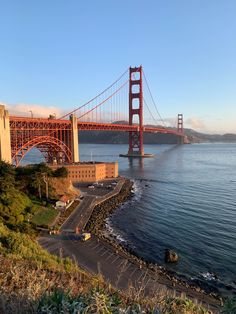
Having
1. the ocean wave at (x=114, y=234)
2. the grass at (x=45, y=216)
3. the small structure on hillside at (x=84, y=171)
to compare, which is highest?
the small structure on hillside at (x=84, y=171)

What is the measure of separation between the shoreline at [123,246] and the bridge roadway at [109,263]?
20 cm

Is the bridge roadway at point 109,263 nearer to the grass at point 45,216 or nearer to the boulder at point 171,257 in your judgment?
the grass at point 45,216

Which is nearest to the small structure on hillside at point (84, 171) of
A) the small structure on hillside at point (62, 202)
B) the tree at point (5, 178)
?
the small structure on hillside at point (62, 202)

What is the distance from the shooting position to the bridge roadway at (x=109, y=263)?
654 inches

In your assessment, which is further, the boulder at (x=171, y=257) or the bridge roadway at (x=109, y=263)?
the boulder at (x=171, y=257)

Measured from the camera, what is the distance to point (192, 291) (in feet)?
56.0

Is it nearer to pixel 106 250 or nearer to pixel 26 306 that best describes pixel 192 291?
pixel 106 250

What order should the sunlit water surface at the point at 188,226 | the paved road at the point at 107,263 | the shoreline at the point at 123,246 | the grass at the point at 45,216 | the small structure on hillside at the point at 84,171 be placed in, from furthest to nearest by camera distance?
1. the small structure on hillside at the point at 84,171
2. the grass at the point at 45,216
3. the sunlit water surface at the point at 188,226
4. the shoreline at the point at 123,246
5. the paved road at the point at 107,263

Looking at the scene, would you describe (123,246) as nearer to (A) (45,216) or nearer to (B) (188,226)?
(B) (188,226)

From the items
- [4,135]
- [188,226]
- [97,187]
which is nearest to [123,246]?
[188,226]

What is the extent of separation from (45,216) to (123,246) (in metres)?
8.73

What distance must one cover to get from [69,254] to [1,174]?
10290 mm

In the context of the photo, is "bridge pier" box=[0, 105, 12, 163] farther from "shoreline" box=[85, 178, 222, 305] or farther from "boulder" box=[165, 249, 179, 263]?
"boulder" box=[165, 249, 179, 263]

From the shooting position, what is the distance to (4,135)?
119 ft
